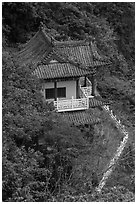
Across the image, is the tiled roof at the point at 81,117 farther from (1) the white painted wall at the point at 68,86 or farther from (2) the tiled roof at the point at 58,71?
(2) the tiled roof at the point at 58,71

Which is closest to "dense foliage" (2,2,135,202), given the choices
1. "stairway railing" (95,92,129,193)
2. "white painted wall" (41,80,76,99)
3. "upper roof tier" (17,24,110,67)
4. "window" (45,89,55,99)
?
"stairway railing" (95,92,129,193)

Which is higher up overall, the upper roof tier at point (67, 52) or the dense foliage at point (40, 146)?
the upper roof tier at point (67, 52)

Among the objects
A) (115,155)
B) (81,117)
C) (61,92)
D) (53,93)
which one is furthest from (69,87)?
(115,155)

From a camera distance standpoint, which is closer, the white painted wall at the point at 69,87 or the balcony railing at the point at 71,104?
the balcony railing at the point at 71,104

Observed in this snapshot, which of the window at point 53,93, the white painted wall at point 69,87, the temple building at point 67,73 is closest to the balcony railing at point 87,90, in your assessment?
the temple building at point 67,73

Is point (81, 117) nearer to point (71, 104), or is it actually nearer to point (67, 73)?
point (71, 104)

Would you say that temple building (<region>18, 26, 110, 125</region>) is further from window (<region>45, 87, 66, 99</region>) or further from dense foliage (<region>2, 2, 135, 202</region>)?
dense foliage (<region>2, 2, 135, 202</region>)

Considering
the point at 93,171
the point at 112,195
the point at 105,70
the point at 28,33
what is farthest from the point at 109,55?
the point at 112,195
